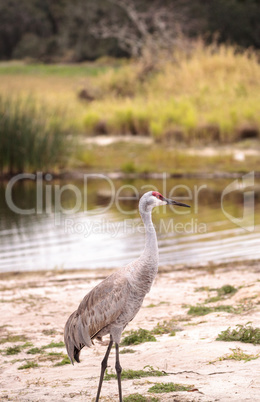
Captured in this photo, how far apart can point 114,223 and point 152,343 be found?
20.2ft

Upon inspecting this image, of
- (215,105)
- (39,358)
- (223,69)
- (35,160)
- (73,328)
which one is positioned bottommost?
(39,358)

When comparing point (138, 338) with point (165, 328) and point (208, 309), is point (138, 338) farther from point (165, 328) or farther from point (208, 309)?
point (208, 309)

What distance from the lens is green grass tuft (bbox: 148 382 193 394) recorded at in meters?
4.63

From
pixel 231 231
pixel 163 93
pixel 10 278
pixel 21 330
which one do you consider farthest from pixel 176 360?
pixel 163 93

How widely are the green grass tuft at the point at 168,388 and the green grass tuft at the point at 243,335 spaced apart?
3.28ft

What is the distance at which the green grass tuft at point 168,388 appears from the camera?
4.63 metres

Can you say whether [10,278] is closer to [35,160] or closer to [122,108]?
[35,160]

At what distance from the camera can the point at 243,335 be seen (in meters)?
5.54

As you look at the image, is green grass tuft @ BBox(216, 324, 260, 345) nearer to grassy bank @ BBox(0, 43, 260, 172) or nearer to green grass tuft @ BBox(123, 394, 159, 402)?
green grass tuft @ BBox(123, 394, 159, 402)

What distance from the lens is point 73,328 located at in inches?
191

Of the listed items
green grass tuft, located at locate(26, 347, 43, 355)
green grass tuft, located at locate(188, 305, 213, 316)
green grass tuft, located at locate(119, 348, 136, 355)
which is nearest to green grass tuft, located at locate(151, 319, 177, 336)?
green grass tuft, located at locate(188, 305, 213, 316)

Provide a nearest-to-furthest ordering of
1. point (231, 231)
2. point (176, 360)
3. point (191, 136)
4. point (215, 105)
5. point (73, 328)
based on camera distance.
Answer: point (73, 328) < point (176, 360) < point (231, 231) < point (191, 136) < point (215, 105)

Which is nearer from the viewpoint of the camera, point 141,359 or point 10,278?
point 141,359

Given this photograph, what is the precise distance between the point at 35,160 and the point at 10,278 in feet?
25.6
